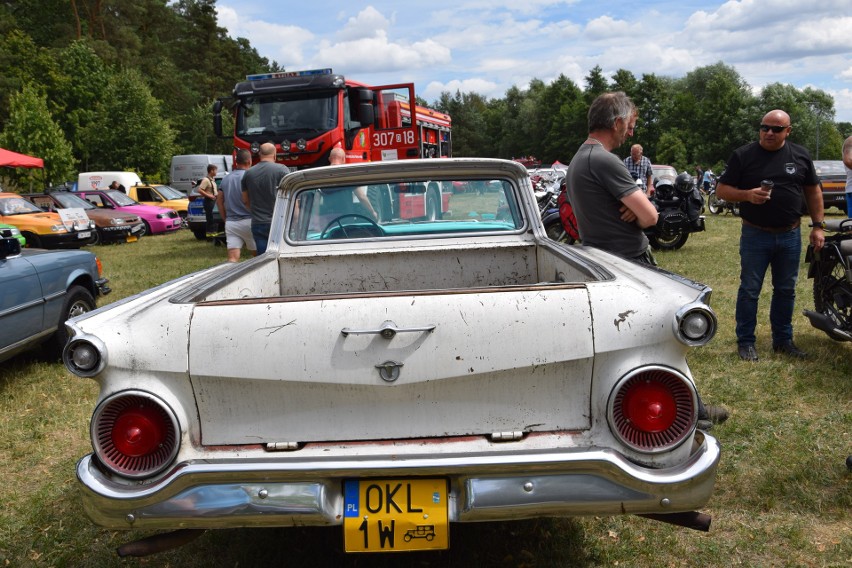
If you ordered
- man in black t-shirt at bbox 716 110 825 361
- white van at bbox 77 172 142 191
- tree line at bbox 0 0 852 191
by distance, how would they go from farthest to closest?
1. tree line at bbox 0 0 852 191
2. white van at bbox 77 172 142 191
3. man in black t-shirt at bbox 716 110 825 361

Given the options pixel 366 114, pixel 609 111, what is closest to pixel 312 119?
pixel 366 114

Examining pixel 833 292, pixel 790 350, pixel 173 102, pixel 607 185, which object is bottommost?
pixel 790 350


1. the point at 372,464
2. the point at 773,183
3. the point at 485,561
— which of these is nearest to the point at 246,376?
the point at 372,464

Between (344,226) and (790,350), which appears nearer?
(344,226)

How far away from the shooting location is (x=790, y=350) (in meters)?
5.83

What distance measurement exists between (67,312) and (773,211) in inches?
229

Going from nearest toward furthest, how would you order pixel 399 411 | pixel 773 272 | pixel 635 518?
pixel 399 411
pixel 635 518
pixel 773 272

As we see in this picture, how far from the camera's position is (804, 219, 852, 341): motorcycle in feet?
18.1

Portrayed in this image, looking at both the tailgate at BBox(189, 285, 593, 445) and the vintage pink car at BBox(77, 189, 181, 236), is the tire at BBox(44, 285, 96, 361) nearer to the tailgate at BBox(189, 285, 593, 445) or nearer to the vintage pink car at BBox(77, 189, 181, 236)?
the tailgate at BBox(189, 285, 593, 445)

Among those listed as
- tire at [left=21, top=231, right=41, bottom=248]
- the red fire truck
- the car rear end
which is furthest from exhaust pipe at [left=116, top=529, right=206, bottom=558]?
tire at [left=21, top=231, right=41, bottom=248]

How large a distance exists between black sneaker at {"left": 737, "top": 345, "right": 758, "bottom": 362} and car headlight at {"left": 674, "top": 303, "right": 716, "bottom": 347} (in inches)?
150

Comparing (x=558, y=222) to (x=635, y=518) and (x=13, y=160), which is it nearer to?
(x=635, y=518)

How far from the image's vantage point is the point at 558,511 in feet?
7.45

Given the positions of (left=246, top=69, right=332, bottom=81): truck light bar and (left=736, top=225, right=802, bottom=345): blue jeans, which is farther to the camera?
(left=246, top=69, right=332, bottom=81): truck light bar
